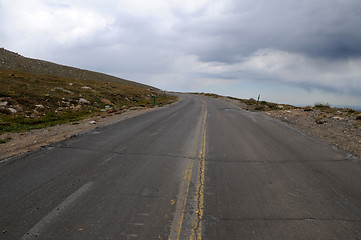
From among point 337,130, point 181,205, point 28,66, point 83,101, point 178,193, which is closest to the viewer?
point 181,205

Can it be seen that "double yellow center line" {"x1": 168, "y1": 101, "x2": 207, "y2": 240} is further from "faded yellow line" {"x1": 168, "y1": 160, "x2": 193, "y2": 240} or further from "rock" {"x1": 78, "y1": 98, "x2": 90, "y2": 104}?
"rock" {"x1": 78, "y1": 98, "x2": 90, "y2": 104}

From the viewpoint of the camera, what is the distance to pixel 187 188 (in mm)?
4715

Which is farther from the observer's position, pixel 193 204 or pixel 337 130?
pixel 337 130

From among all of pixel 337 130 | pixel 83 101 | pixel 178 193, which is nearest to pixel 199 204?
pixel 178 193

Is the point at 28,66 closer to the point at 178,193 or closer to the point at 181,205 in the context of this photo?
the point at 178,193

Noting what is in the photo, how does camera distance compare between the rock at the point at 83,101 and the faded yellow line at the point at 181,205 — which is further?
the rock at the point at 83,101

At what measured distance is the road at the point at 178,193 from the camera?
3.36m

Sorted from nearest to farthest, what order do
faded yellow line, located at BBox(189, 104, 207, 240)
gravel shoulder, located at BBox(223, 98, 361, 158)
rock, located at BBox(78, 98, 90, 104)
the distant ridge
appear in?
1. faded yellow line, located at BBox(189, 104, 207, 240)
2. gravel shoulder, located at BBox(223, 98, 361, 158)
3. rock, located at BBox(78, 98, 90, 104)
4. the distant ridge

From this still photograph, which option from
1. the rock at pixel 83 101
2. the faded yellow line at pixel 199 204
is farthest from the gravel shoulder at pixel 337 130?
the rock at pixel 83 101

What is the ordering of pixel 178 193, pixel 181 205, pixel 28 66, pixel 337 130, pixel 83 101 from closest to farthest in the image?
pixel 181 205 → pixel 178 193 → pixel 337 130 → pixel 83 101 → pixel 28 66

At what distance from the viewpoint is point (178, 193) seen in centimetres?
449

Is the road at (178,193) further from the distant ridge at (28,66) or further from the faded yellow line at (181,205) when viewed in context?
the distant ridge at (28,66)

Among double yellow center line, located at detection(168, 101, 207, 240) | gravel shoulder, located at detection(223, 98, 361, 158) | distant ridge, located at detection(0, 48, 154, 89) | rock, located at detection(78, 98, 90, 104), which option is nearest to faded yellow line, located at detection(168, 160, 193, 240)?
double yellow center line, located at detection(168, 101, 207, 240)

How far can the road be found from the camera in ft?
11.0
